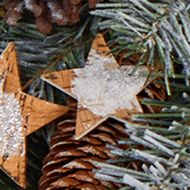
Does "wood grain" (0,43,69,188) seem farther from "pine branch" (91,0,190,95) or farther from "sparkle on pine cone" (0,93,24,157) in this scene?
"pine branch" (91,0,190,95)

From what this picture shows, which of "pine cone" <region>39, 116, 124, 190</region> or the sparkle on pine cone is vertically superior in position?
the sparkle on pine cone

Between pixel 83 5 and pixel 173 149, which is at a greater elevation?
pixel 83 5

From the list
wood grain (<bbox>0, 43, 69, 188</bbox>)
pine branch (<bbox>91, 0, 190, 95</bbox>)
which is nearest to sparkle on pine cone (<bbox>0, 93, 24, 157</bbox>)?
wood grain (<bbox>0, 43, 69, 188</bbox>)

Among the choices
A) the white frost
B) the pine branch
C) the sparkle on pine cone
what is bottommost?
the sparkle on pine cone

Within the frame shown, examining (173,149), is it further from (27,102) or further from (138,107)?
(27,102)

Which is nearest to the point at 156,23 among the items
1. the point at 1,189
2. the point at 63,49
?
the point at 63,49

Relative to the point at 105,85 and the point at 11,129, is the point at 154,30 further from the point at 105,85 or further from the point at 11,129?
the point at 11,129
